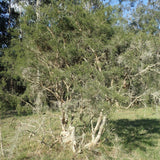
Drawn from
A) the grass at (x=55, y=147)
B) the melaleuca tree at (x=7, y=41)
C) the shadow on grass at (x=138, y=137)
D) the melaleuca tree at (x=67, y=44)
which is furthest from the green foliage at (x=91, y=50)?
the shadow on grass at (x=138, y=137)

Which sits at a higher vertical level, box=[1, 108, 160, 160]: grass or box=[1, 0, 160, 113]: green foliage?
box=[1, 0, 160, 113]: green foliage

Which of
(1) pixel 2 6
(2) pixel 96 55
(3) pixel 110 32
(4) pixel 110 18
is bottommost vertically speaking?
(2) pixel 96 55

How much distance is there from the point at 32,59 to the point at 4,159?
85.5 inches

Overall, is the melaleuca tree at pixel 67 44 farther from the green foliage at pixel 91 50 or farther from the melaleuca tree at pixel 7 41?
the melaleuca tree at pixel 7 41

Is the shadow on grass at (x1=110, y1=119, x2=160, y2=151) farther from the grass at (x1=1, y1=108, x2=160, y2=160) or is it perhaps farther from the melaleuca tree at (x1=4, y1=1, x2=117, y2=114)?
the melaleuca tree at (x1=4, y1=1, x2=117, y2=114)

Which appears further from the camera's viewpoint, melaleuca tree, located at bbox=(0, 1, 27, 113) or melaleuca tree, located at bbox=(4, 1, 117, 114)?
melaleuca tree, located at bbox=(0, 1, 27, 113)

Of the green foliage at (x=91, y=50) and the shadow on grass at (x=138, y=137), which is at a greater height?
the green foliage at (x=91, y=50)

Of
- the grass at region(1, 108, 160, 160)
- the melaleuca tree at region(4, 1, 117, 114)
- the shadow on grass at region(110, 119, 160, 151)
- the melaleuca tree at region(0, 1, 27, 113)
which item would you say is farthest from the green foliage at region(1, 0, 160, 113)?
the shadow on grass at region(110, 119, 160, 151)

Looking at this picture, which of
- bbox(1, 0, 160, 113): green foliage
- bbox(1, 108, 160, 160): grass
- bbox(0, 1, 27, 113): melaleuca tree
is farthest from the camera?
bbox(0, 1, 27, 113): melaleuca tree

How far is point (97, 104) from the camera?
123 inches

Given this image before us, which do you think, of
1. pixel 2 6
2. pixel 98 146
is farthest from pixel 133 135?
pixel 2 6

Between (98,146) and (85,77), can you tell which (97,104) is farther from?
(98,146)

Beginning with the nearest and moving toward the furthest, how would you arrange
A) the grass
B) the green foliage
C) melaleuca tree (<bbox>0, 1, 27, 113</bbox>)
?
the green foliage
the grass
melaleuca tree (<bbox>0, 1, 27, 113</bbox>)

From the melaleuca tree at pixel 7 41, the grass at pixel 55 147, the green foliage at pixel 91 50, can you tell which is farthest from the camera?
the melaleuca tree at pixel 7 41
